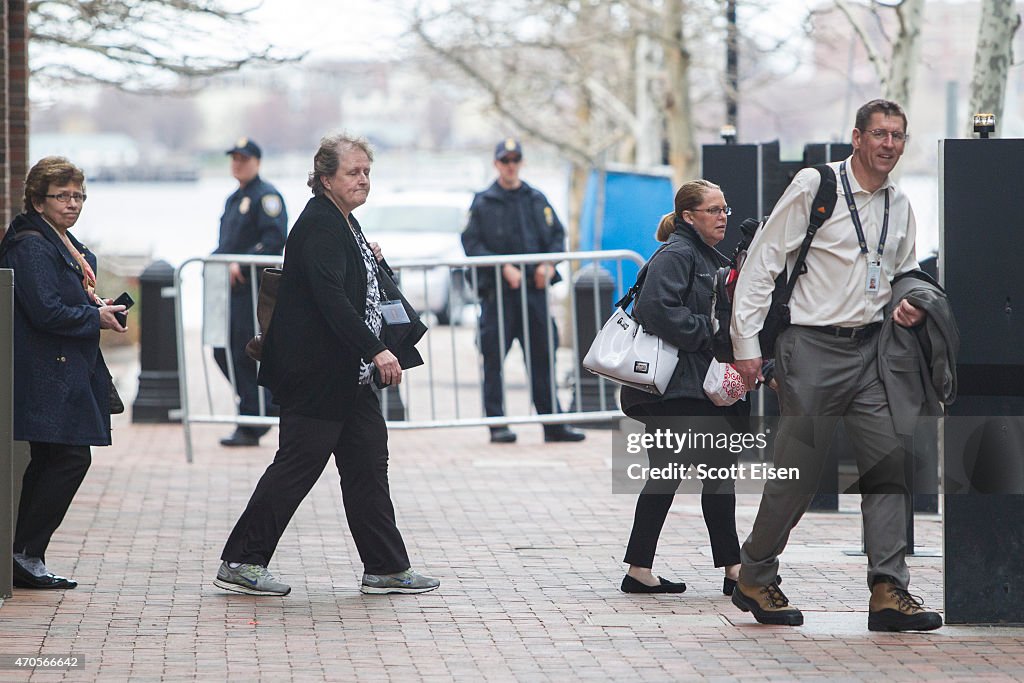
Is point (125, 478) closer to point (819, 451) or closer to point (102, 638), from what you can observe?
point (102, 638)

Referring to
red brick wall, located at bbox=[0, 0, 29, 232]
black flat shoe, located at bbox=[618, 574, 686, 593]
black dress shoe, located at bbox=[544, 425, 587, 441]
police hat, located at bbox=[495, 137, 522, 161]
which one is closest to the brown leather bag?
black flat shoe, located at bbox=[618, 574, 686, 593]

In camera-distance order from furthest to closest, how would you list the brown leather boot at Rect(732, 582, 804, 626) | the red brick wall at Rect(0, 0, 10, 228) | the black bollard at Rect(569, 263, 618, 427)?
the black bollard at Rect(569, 263, 618, 427), the red brick wall at Rect(0, 0, 10, 228), the brown leather boot at Rect(732, 582, 804, 626)

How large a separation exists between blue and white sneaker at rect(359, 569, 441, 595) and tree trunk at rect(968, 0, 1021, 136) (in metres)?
5.06

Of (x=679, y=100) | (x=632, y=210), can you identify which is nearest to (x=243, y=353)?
(x=632, y=210)

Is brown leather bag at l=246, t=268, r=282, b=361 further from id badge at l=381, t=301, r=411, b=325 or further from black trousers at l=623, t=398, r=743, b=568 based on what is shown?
black trousers at l=623, t=398, r=743, b=568

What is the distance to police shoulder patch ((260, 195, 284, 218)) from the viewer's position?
11.8 metres

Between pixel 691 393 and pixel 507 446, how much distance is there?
17.6 feet

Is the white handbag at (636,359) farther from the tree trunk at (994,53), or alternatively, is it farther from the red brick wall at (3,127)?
the tree trunk at (994,53)

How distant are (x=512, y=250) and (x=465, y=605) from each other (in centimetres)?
540

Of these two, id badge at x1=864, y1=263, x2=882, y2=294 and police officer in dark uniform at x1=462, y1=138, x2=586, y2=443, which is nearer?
id badge at x1=864, y1=263, x2=882, y2=294

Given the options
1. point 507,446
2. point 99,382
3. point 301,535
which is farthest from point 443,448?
point 99,382

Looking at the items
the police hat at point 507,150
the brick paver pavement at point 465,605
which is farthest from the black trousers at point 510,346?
the brick paver pavement at point 465,605

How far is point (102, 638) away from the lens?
608 centimetres

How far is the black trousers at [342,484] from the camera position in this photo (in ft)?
22.3
